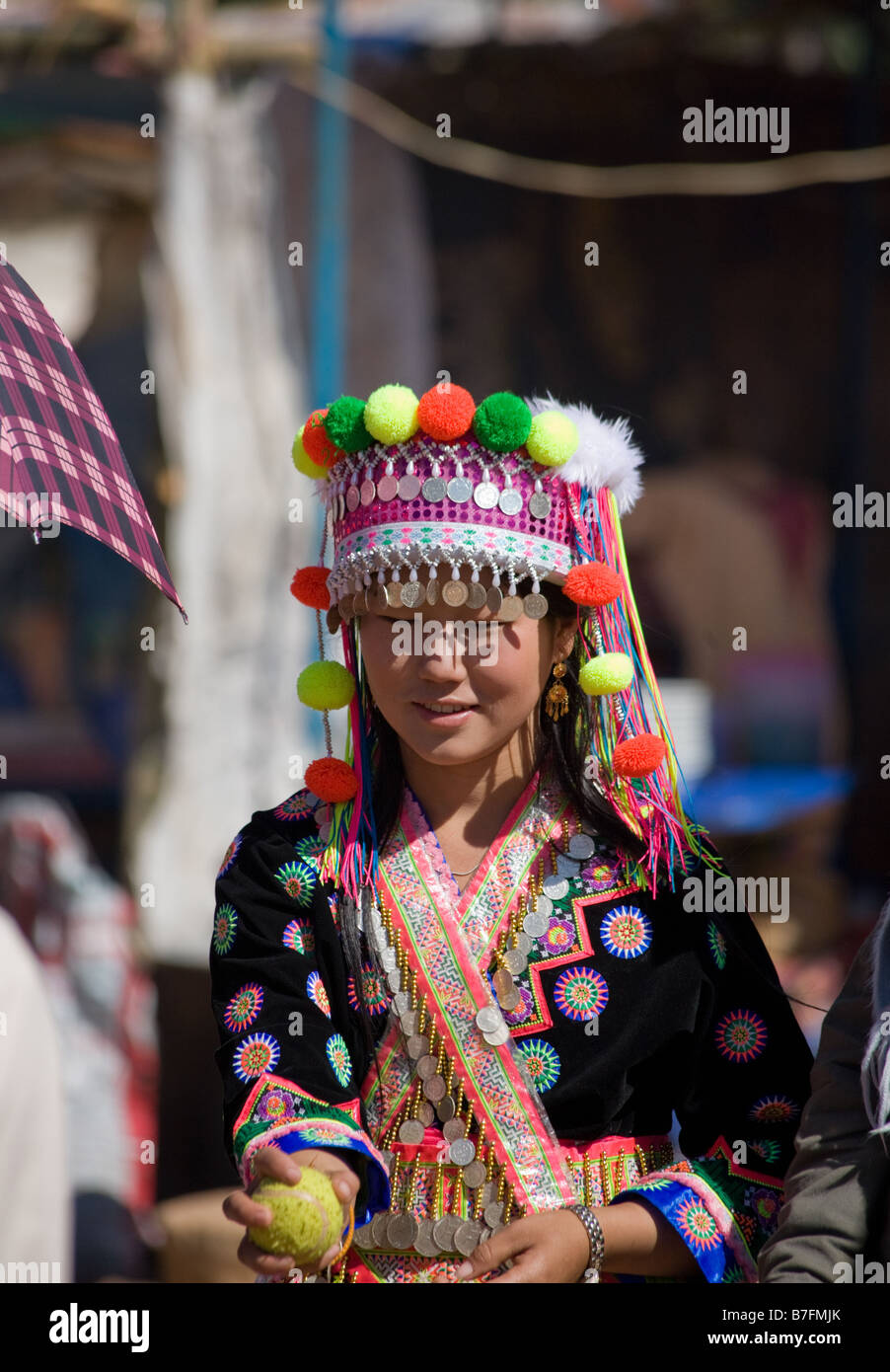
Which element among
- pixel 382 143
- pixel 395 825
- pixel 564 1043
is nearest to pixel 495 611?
pixel 395 825

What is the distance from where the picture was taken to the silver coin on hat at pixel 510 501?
227 centimetres

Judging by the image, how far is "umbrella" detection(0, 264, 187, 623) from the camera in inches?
75.1

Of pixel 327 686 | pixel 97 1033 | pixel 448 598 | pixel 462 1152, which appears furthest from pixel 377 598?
pixel 97 1033

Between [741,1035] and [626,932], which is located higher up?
[626,932]

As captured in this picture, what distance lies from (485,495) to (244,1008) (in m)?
0.81

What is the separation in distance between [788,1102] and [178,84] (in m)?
3.92

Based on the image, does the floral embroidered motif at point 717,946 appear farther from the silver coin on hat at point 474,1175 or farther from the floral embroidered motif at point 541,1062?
the silver coin on hat at point 474,1175

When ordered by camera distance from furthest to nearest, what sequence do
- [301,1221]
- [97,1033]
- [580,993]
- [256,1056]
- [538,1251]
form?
1. [97,1033]
2. [580,993]
3. [256,1056]
4. [538,1251]
5. [301,1221]

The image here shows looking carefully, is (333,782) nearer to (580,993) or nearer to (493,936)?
(493,936)

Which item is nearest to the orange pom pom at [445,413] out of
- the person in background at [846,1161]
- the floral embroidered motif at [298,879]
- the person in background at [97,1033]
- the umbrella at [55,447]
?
the umbrella at [55,447]

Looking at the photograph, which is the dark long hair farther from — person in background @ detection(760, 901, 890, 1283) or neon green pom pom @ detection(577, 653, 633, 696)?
person in background @ detection(760, 901, 890, 1283)

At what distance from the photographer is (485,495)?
2258 millimetres

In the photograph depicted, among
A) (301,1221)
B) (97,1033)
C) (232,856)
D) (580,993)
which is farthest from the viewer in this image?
(97,1033)

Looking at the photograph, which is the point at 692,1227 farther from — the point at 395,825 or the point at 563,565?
the point at 563,565
